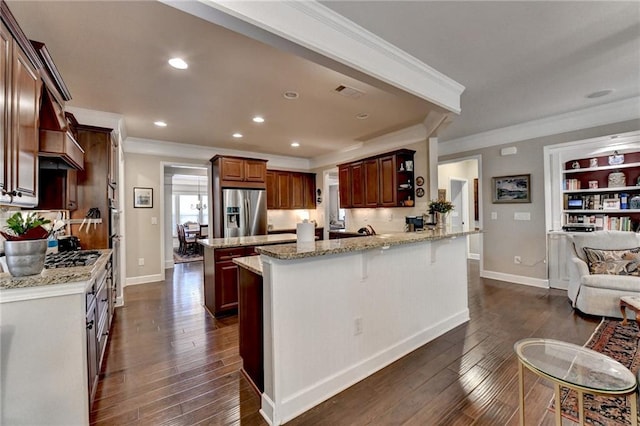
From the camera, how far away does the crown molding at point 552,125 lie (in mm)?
3814

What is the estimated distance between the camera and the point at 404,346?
2.53 m

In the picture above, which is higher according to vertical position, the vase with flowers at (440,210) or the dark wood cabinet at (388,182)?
the dark wood cabinet at (388,182)

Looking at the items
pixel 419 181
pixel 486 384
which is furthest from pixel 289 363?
pixel 419 181

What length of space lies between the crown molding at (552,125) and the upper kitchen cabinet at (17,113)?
589 cm

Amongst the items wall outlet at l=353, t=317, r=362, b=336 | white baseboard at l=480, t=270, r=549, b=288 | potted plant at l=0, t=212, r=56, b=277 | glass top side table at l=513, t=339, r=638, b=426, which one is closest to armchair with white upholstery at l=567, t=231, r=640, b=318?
white baseboard at l=480, t=270, r=549, b=288

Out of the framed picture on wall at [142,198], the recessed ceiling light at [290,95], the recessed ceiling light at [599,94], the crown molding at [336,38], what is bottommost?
the framed picture on wall at [142,198]

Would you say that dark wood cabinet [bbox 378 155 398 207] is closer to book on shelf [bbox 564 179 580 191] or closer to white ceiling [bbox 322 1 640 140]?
white ceiling [bbox 322 1 640 140]

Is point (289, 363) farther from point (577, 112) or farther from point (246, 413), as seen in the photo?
point (577, 112)

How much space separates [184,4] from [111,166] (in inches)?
113

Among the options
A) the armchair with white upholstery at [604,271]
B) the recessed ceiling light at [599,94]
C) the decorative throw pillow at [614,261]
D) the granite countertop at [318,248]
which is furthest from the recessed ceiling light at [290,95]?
the decorative throw pillow at [614,261]

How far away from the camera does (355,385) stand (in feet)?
6.84

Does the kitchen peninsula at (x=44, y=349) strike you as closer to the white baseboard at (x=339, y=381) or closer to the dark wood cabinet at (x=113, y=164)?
the white baseboard at (x=339, y=381)

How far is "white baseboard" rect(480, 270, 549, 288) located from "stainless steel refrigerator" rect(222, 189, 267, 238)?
4.41 metres

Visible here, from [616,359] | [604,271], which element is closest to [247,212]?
[616,359]
